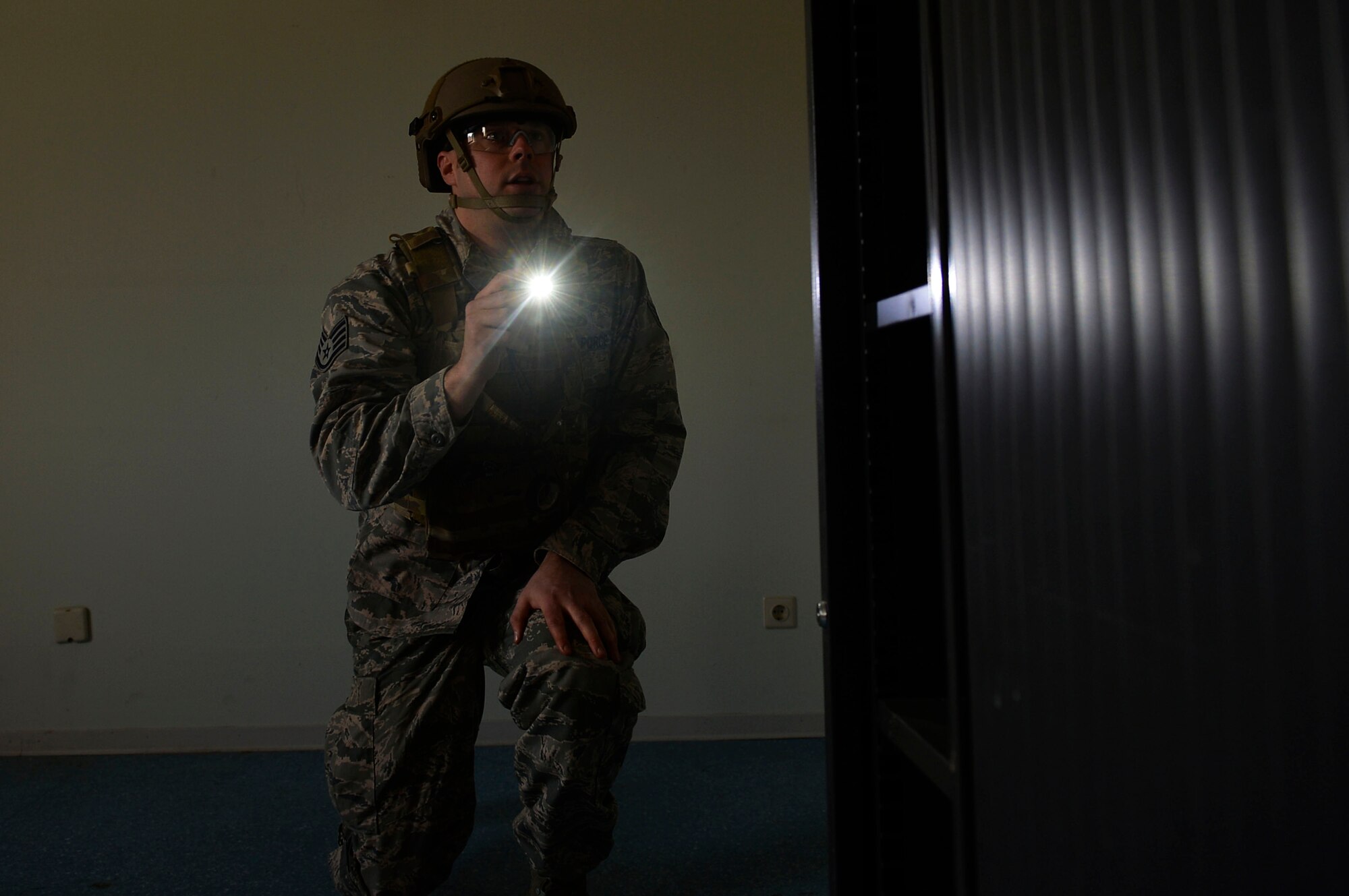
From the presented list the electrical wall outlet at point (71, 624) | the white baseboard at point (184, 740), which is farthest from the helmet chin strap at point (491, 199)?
the electrical wall outlet at point (71, 624)

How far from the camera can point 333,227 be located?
2.10 meters

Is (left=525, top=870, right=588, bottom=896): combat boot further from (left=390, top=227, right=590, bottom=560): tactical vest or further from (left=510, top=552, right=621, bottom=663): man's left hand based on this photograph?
(left=390, top=227, right=590, bottom=560): tactical vest

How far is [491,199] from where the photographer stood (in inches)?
51.4

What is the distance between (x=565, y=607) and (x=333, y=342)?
0.50 metres

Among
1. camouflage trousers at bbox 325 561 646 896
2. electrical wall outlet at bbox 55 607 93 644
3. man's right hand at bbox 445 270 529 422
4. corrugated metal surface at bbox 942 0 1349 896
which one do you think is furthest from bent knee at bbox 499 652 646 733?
electrical wall outlet at bbox 55 607 93 644

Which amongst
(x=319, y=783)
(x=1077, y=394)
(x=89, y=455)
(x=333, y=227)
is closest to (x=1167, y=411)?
(x=1077, y=394)

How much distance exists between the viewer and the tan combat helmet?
1294 millimetres

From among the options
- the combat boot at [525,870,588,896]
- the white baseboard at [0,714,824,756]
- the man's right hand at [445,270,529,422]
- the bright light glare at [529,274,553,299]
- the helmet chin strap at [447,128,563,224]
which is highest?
the helmet chin strap at [447,128,563,224]

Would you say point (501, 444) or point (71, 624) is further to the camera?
point (71, 624)

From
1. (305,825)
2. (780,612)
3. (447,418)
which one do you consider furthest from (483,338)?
(780,612)

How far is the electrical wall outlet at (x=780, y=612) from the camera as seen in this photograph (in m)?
2.10

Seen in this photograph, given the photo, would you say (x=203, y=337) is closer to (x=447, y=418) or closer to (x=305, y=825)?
(x=305, y=825)

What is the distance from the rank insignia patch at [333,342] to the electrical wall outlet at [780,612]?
120 cm

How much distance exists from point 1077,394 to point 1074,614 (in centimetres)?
12
